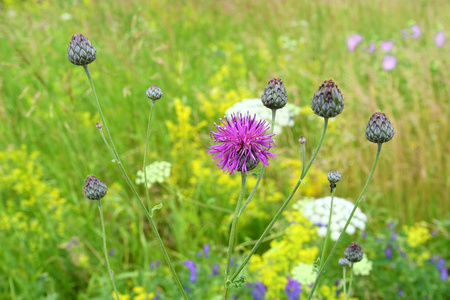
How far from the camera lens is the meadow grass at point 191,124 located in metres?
2.99

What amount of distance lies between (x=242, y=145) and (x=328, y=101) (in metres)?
0.26

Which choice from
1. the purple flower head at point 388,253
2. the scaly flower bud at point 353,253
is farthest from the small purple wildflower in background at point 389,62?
the scaly flower bud at point 353,253

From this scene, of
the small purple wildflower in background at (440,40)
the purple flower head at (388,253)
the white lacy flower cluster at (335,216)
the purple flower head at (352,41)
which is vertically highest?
the purple flower head at (352,41)

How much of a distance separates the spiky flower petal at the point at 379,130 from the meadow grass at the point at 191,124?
4.30 feet

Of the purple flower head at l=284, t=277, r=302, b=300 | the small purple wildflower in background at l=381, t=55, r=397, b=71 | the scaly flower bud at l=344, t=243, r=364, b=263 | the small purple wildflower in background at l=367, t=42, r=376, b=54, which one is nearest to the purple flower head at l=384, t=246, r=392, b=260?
the purple flower head at l=284, t=277, r=302, b=300

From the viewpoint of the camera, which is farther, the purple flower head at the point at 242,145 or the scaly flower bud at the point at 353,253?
the scaly flower bud at the point at 353,253

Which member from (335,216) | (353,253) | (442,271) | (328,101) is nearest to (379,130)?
(328,101)

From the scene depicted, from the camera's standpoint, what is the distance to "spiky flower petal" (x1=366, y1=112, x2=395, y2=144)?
1141 millimetres

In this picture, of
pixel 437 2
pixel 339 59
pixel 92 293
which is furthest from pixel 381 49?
pixel 92 293

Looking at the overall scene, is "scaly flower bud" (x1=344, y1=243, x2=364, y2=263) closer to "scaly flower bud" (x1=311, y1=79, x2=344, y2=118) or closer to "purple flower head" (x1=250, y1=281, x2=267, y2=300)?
"scaly flower bud" (x1=311, y1=79, x2=344, y2=118)

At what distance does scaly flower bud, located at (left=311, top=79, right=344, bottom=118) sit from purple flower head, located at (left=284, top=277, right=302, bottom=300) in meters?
1.23

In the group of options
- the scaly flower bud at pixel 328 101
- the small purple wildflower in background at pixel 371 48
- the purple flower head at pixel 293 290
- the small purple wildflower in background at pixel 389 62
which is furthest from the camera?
the small purple wildflower in background at pixel 371 48

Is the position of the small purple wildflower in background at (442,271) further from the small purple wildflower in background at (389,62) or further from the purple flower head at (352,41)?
the purple flower head at (352,41)

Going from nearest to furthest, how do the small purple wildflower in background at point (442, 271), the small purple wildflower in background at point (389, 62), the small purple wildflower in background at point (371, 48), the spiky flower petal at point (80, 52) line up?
the spiky flower petal at point (80, 52)
the small purple wildflower in background at point (442, 271)
the small purple wildflower in background at point (389, 62)
the small purple wildflower in background at point (371, 48)
